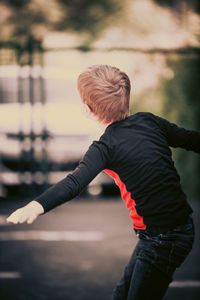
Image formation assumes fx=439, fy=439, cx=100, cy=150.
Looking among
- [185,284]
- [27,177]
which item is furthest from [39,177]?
[185,284]

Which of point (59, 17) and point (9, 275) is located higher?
point (59, 17)

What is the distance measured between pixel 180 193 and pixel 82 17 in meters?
7.63

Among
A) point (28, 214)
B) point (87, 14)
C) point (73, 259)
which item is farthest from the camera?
point (87, 14)

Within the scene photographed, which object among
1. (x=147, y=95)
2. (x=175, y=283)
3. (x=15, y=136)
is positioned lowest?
(x=175, y=283)

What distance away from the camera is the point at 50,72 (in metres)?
7.79

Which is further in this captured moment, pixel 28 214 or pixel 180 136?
pixel 180 136

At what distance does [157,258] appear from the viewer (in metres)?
1.93

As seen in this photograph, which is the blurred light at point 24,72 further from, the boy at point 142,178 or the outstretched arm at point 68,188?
the outstretched arm at point 68,188

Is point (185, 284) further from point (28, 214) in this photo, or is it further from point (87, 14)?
point (87, 14)

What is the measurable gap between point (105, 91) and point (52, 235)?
387 centimetres

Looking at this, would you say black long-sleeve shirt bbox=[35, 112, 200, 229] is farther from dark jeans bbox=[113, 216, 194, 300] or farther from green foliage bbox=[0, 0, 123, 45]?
green foliage bbox=[0, 0, 123, 45]

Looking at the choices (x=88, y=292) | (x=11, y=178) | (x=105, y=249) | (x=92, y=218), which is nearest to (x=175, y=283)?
(x=88, y=292)

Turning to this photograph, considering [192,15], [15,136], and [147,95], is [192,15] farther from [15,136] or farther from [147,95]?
[15,136]

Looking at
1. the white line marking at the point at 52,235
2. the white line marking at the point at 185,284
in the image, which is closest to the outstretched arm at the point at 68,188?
the white line marking at the point at 185,284
